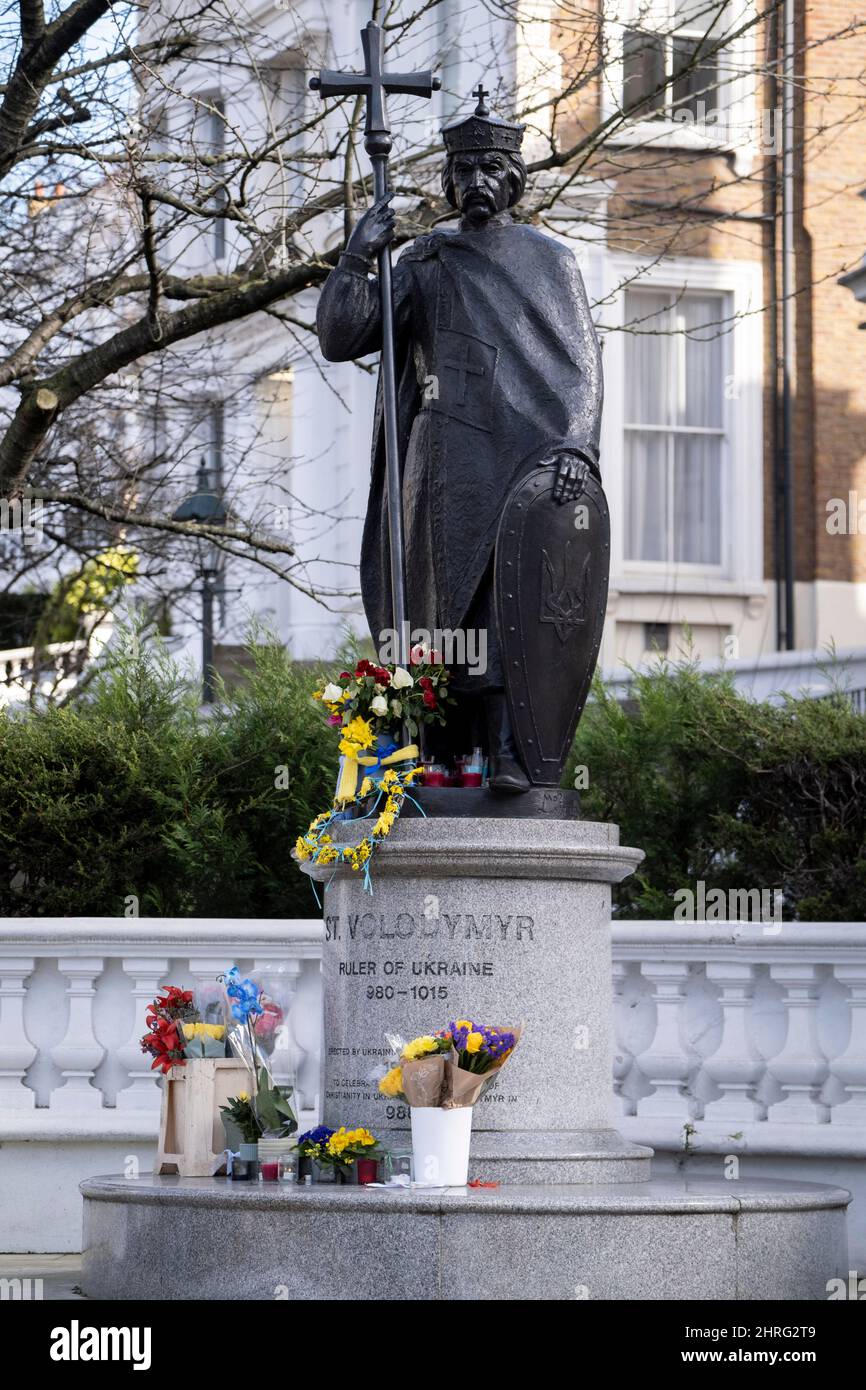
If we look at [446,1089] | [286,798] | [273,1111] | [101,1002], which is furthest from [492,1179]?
[286,798]

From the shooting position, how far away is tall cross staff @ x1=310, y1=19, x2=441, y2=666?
941 cm

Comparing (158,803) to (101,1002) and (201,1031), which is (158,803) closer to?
(101,1002)

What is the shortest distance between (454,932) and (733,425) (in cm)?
1641

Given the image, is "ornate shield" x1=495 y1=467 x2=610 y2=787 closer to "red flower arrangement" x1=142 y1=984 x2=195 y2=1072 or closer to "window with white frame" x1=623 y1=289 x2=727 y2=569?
"red flower arrangement" x1=142 y1=984 x2=195 y2=1072

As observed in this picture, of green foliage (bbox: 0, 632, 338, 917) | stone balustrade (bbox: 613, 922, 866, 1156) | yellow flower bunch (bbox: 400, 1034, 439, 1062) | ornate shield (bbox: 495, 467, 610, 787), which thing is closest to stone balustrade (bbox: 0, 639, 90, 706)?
green foliage (bbox: 0, 632, 338, 917)

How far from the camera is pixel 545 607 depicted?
9203 mm

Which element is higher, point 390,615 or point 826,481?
point 826,481

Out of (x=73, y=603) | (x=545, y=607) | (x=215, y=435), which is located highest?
(x=215, y=435)

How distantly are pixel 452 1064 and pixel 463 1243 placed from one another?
0.75 m

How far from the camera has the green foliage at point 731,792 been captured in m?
13.0

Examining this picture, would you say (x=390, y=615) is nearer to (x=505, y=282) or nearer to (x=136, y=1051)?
(x=505, y=282)

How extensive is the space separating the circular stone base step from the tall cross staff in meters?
2.47
